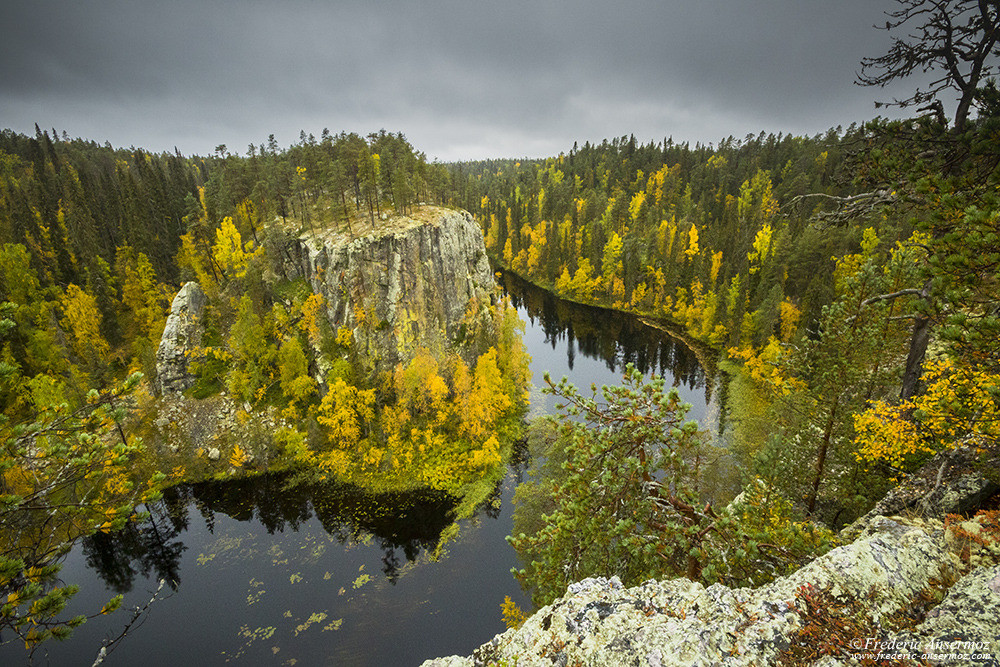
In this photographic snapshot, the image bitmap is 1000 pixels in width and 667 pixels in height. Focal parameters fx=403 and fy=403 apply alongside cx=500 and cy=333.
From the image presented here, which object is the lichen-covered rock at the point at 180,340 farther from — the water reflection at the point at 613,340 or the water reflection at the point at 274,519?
the water reflection at the point at 613,340

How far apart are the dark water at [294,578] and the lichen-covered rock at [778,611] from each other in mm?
22456

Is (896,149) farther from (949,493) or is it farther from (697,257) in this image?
(697,257)

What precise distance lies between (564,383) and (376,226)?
1824 inches

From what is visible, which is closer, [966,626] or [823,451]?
[966,626]

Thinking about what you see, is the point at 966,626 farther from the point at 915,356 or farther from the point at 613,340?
the point at 613,340

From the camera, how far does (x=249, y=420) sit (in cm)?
4300

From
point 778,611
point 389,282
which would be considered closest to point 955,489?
point 778,611

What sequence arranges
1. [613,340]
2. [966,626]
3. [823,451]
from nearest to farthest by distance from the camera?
[966,626]
[823,451]
[613,340]

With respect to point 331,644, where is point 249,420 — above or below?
above

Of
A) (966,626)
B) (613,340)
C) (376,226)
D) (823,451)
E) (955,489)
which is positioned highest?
(376,226)

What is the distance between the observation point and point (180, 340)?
46531 millimetres

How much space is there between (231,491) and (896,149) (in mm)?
49641

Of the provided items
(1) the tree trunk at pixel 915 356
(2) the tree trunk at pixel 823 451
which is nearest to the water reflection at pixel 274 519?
(2) the tree trunk at pixel 823 451

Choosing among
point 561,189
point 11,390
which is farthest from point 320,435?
point 561,189
